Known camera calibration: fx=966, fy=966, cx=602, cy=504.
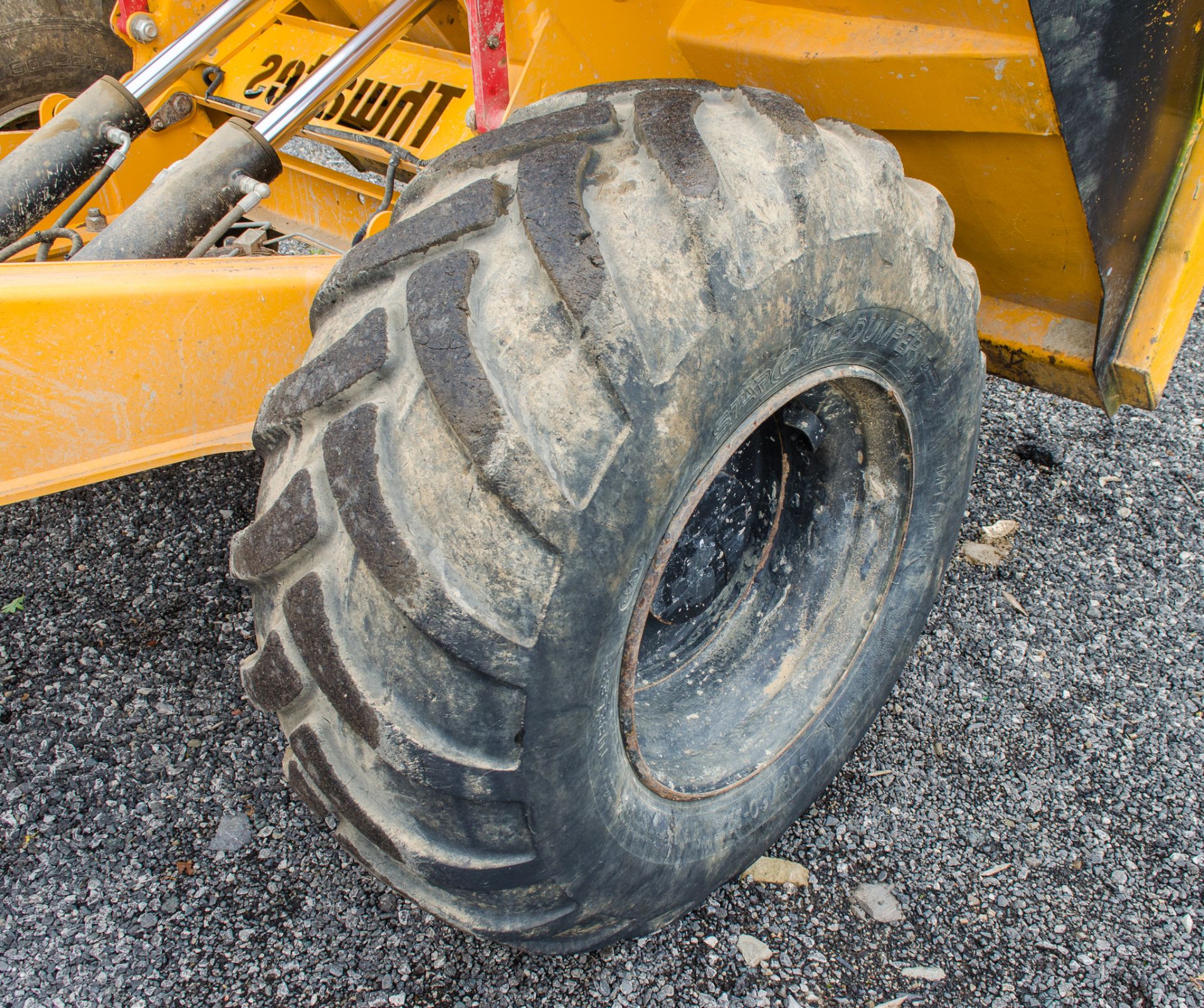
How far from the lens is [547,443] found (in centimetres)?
110

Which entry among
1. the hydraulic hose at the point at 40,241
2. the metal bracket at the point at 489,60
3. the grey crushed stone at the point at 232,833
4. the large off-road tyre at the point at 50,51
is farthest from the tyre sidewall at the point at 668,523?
the large off-road tyre at the point at 50,51

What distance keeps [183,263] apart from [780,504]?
1.17m

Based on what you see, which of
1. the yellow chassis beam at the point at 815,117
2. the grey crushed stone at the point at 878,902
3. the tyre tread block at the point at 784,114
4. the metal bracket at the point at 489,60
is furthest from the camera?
the grey crushed stone at the point at 878,902

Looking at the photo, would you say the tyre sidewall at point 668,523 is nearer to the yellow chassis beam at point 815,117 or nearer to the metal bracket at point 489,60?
the yellow chassis beam at point 815,117

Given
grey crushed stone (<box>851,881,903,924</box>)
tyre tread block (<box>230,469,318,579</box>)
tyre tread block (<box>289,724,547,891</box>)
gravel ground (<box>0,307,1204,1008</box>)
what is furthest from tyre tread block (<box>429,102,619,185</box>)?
grey crushed stone (<box>851,881,903,924</box>)

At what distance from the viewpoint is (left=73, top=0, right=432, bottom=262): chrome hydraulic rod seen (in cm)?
192

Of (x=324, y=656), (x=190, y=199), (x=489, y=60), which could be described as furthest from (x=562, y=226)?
(x=190, y=199)

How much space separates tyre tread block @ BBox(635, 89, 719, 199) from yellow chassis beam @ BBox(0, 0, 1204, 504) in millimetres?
471

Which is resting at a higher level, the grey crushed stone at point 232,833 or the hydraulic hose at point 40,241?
the hydraulic hose at point 40,241

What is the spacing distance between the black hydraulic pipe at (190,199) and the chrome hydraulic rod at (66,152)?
0.44 feet

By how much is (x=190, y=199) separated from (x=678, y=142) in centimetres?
120

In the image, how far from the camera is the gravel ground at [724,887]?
5.75 ft

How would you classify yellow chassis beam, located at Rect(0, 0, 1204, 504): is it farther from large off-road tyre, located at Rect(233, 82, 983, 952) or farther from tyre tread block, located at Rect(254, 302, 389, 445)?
tyre tread block, located at Rect(254, 302, 389, 445)

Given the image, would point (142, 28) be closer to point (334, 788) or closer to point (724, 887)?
point (334, 788)
